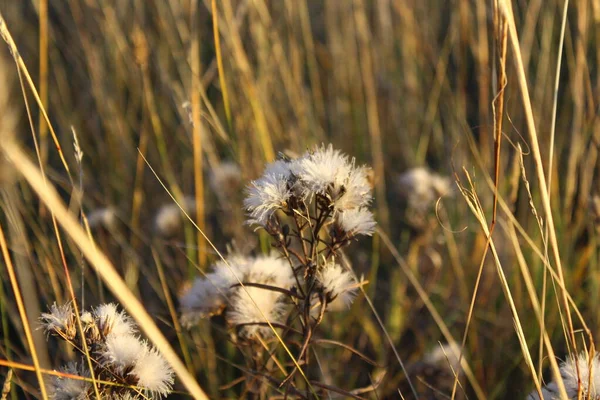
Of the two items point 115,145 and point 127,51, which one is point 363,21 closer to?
point 127,51

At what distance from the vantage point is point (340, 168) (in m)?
0.76

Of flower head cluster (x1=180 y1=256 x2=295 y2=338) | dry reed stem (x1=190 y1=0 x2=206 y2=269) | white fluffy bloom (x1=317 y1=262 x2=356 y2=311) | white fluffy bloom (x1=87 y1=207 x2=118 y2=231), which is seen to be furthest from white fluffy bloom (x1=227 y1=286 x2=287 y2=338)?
white fluffy bloom (x1=87 y1=207 x2=118 y2=231)

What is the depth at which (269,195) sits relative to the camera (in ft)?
2.46

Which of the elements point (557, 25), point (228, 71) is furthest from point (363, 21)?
point (557, 25)

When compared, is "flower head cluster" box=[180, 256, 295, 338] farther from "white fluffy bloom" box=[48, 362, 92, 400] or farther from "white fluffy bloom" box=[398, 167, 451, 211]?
"white fluffy bloom" box=[398, 167, 451, 211]

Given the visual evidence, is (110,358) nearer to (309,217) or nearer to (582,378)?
(309,217)

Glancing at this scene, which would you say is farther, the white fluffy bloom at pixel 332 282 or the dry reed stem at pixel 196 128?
the dry reed stem at pixel 196 128

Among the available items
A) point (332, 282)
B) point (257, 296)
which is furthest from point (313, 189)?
point (257, 296)

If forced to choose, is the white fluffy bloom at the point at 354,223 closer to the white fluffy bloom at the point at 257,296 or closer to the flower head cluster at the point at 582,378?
the white fluffy bloom at the point at 257,296

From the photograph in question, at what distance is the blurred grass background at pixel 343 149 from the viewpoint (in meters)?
1.37

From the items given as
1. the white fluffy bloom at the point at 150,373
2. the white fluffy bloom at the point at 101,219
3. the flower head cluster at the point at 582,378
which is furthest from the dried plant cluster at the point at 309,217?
the white fluffy bloom at the point at 101,219

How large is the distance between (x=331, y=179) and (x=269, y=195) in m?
0.07

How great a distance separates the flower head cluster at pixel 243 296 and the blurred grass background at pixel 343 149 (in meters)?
0.10

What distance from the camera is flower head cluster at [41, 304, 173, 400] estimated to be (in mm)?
709
